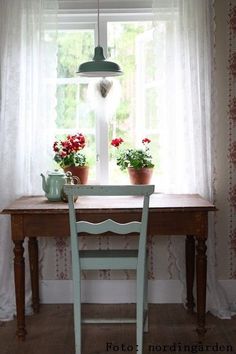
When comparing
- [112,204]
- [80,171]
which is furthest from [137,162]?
[112,204]

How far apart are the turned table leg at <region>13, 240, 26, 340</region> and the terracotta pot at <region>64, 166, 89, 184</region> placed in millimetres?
739

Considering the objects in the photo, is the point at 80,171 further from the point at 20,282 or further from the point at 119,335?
the point at 119,335

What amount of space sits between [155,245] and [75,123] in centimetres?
104

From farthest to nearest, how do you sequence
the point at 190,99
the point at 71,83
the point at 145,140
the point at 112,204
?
the point at 71,83, the point at 145,140, the point at 190,99, the point at 112,204

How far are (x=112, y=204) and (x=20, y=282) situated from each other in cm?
71

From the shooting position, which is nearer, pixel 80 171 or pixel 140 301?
pixel 140 301

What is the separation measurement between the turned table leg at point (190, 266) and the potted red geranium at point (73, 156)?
2.73 ft

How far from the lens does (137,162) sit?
3488 millimetres

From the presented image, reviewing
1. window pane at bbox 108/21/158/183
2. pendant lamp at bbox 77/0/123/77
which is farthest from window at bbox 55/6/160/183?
pendant lamp at bbox 77/0/123/77

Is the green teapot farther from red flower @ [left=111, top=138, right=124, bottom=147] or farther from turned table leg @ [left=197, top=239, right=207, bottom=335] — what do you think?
turned table leg @ [left=197, top=239, right=207, bottom=335]

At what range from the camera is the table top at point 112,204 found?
2.92m

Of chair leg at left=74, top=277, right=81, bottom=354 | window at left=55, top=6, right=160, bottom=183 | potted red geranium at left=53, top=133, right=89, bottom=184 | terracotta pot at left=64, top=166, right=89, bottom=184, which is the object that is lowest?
chair leg at left=74, top=277, right=81, bottom=354

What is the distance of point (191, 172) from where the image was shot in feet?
11.3

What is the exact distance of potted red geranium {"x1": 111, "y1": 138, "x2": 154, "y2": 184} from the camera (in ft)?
11.5
